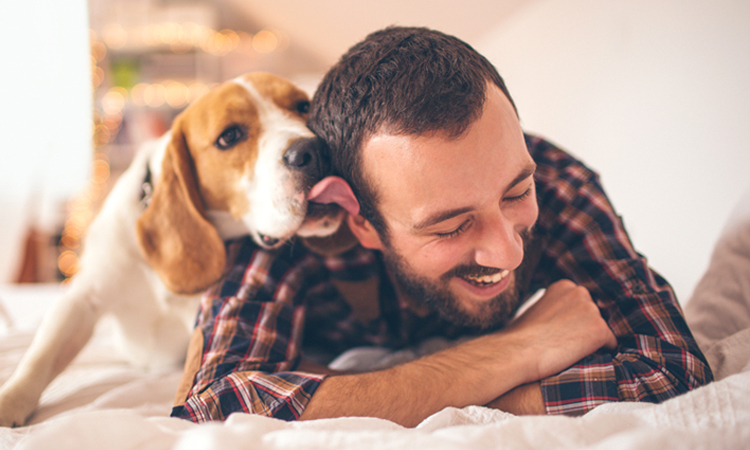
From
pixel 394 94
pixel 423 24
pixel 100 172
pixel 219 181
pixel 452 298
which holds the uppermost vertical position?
pixel 423 24

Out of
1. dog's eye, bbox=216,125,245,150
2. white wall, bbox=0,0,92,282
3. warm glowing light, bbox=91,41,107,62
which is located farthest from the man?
warm glowing light, bbox=91,41,107,62

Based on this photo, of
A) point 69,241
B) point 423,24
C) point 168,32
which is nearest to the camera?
point 423,24

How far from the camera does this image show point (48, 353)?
0.95 m

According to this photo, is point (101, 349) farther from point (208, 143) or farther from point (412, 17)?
point (412, 17)

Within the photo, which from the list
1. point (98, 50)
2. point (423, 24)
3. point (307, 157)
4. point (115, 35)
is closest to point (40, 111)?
point (98, 50)

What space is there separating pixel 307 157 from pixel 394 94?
0.22 m

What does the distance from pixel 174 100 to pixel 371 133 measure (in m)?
3.84

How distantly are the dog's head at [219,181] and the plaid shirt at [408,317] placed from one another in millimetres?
67

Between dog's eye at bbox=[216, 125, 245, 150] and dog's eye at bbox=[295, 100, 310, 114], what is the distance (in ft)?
0.50

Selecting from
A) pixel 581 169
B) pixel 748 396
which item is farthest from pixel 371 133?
pixel 748 396

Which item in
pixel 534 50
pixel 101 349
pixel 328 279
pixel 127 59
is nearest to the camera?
pixel 328 279

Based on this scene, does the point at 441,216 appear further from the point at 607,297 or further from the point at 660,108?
the point at 660,108

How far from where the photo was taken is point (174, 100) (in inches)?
161

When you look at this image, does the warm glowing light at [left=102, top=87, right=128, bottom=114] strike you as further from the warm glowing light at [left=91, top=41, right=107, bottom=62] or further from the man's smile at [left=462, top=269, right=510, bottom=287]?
the man's smile at [left=462, top=269, right=510, bottom=287]
